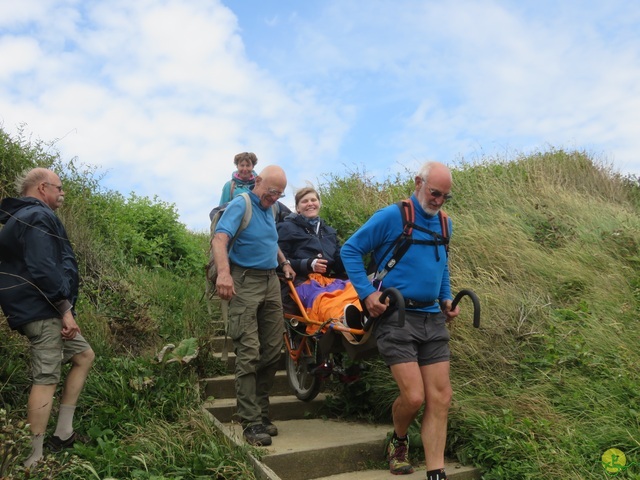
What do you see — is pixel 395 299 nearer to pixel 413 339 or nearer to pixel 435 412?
pixel 413 339

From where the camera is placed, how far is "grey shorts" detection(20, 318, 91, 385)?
14.1ft

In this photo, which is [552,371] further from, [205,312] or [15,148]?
[15,148]

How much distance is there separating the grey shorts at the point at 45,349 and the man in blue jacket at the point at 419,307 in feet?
7.07

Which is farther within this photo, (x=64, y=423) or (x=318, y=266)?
(x=318, y=266)

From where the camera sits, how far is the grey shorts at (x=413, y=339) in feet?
13.3

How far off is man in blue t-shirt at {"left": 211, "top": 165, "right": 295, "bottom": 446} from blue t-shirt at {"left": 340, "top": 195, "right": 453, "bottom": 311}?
0.96 m

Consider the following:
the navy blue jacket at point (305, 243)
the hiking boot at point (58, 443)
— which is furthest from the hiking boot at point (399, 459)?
the hiking boot at point (58, 443)

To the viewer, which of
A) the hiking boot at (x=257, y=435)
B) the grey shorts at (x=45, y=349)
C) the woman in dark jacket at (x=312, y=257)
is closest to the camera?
the grey shorts at (x=45, y=349)

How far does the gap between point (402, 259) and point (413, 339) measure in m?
0.55

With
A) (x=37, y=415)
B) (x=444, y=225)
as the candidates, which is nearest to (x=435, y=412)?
(x=444, y=225)

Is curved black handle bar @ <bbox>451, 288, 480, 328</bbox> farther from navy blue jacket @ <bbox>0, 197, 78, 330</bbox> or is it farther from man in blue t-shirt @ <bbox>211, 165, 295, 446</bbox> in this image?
navy blue jacket @ <bbox>0, 197, 78, 330</bbox>

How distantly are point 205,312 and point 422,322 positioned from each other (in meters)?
4.10

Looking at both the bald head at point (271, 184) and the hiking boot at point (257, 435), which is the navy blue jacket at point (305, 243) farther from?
the hiking boot at point (257, 435)

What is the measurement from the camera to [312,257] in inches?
233
